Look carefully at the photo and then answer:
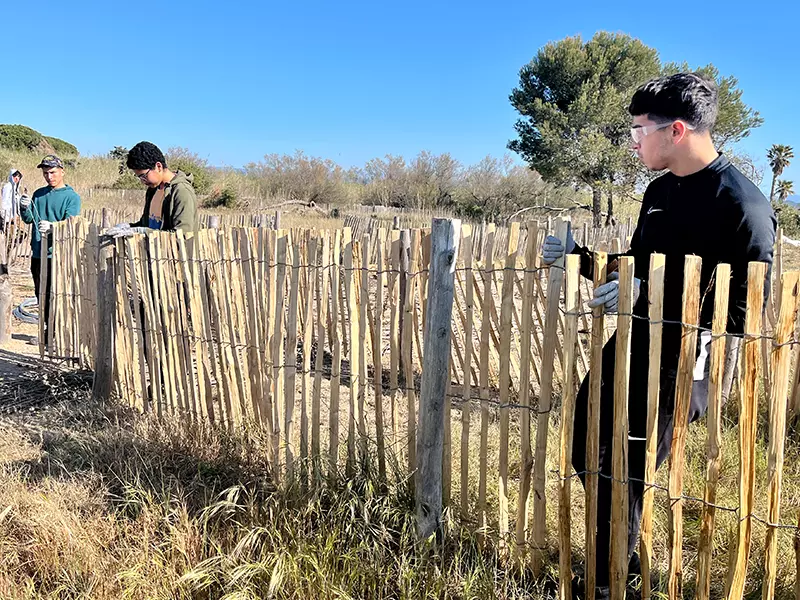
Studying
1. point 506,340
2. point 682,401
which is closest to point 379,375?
point 506,340

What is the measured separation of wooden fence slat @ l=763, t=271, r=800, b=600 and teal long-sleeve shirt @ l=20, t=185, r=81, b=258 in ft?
17.0

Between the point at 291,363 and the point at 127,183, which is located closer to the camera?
the point at 291,363

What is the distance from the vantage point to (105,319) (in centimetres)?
368

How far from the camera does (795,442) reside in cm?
290

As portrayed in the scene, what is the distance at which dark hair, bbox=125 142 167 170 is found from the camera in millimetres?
3664

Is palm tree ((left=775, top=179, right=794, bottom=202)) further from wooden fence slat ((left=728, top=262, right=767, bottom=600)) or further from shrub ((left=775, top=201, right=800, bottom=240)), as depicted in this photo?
wooden fence slat ((left=728, top=262, right=767, bottom=600))

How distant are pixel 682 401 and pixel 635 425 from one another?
0.86 ft

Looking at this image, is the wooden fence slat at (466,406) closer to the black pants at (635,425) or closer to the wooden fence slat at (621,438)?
the black pants at (635,425)

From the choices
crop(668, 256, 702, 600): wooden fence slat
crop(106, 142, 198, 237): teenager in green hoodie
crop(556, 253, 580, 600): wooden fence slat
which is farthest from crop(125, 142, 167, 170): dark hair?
crop(668, 256, 702, 600): wooden fence slat

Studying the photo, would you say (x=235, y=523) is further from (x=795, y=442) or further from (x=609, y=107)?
(x=609, y=107)

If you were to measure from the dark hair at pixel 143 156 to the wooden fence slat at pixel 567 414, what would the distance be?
3.00 metres

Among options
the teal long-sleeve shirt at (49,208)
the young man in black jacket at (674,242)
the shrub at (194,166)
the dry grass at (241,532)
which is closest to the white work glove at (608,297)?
the young man in black jacket at (674,242)

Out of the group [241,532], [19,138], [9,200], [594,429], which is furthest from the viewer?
[19,138]

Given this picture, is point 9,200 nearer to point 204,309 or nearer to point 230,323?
point 204,309
